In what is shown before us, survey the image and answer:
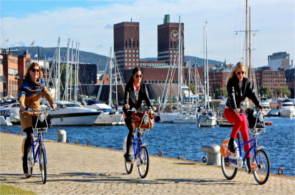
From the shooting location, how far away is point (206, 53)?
78.9 meters

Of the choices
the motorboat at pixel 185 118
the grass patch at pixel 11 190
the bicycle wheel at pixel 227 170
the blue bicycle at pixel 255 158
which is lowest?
the motorboat at pixel 185 118

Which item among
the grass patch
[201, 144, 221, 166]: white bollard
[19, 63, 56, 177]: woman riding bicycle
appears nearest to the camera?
the grass patch

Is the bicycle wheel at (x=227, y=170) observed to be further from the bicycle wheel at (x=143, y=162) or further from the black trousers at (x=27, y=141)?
the black trousers at (x=27, y=141)

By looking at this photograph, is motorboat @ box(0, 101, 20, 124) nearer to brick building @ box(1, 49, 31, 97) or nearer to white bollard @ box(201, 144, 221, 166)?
brick building @ box(1, 49, 31, 97)

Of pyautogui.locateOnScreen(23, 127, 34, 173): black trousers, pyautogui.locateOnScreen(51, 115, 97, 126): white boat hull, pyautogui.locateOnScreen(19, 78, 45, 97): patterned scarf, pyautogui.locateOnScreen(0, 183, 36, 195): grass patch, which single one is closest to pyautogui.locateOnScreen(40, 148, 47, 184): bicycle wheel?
pyautogui.locateOnScreen(23, 127, 34, 173): black trousers

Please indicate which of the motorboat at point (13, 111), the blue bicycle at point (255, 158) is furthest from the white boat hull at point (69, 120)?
the blue bicycle at point (255, 158)

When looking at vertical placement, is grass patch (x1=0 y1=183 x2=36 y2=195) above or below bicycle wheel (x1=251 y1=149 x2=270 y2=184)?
below

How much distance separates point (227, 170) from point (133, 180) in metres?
1.91

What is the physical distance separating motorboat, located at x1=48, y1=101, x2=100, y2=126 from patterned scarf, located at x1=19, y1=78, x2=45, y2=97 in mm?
56778

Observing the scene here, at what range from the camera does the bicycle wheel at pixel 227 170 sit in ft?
36.8

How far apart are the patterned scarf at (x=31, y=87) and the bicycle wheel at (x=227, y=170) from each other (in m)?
3.88

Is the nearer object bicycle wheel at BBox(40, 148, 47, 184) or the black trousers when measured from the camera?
bicycle wheel at BBox(40, 148, 47, 184)

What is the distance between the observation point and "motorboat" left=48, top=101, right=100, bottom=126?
6788cm

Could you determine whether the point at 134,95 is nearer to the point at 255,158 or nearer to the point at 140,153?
the point at 140,153
